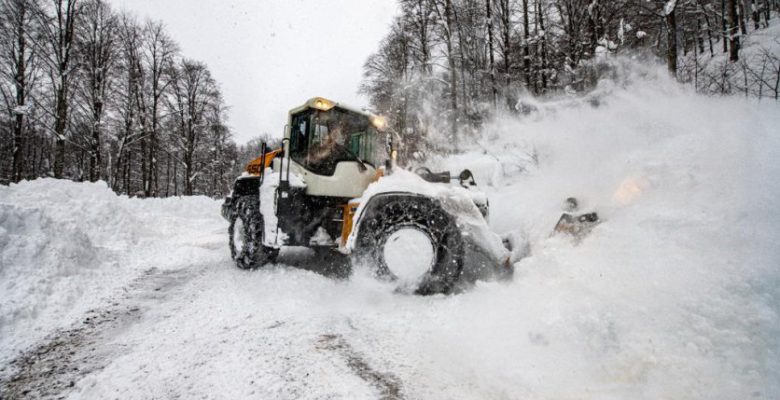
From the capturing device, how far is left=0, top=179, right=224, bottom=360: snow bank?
3.13 metres

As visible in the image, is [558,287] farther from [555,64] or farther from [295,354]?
[555,64]

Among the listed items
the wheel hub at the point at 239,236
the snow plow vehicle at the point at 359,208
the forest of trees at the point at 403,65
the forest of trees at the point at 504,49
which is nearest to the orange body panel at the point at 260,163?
the snow plow vehicle at the point at 359,208

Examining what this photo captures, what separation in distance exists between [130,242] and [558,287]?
26.8 feet

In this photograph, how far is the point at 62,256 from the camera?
4285mm

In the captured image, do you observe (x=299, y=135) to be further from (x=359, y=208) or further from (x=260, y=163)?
(x=359, y=208)

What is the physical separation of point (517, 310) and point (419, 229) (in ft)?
3.97

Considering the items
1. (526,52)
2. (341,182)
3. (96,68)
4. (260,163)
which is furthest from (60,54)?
(526,52)

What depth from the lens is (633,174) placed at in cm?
414

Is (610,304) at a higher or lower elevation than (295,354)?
higher

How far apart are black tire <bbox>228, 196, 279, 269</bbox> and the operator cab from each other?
0.83 m

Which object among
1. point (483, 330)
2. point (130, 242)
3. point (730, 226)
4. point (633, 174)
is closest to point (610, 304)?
point (483, 330)

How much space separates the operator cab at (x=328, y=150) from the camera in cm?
488

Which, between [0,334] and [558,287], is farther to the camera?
[558,287]

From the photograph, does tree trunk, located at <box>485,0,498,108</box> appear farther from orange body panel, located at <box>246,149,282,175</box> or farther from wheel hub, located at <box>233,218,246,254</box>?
wheel hub, located at <box>233,218,246,254</box>
